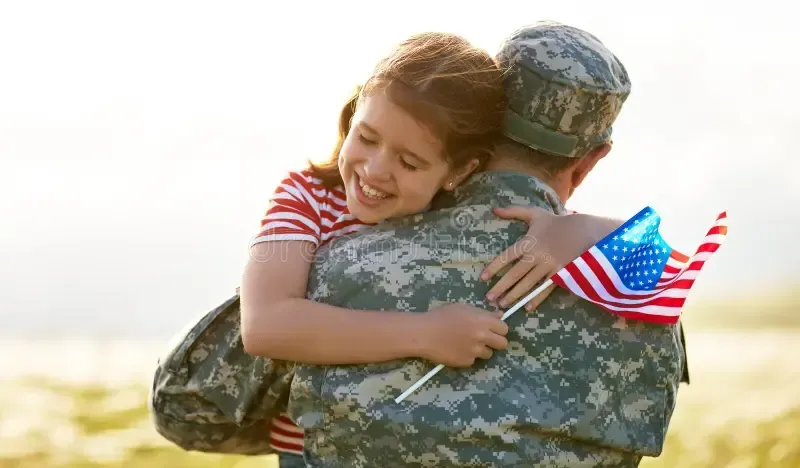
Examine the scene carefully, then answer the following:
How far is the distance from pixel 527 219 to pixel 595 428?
1.93 ft

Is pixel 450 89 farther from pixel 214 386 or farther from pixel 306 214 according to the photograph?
pixel 214 386

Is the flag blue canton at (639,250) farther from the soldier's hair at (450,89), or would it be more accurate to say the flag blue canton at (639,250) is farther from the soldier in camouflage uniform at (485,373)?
the soldier's hair at (450,89)

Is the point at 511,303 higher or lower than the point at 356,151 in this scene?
lower

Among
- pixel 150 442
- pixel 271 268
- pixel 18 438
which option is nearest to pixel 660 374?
pixel 271 268

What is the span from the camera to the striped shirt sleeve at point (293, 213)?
282cm

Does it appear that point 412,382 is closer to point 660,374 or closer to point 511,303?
point 511,303

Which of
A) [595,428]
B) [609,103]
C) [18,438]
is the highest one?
[609,103]

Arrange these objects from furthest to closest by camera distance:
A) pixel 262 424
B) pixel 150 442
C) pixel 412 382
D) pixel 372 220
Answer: pixel 150 442 < pixel 262 424 < pixel 372 220 < pixel 412 382

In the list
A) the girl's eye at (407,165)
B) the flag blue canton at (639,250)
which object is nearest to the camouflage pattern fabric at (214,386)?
the girl's eye at (407,165)

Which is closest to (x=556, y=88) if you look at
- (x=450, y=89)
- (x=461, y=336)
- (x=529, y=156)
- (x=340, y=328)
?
(x=529, y=156)

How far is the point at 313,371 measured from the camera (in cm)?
266

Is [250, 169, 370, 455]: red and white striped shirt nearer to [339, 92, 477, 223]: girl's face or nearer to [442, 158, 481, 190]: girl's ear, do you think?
[339, 92, 477, 223]: girl's face

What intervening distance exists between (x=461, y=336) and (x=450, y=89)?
0.72m

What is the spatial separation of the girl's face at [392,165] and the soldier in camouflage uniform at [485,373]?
75 millimetres
